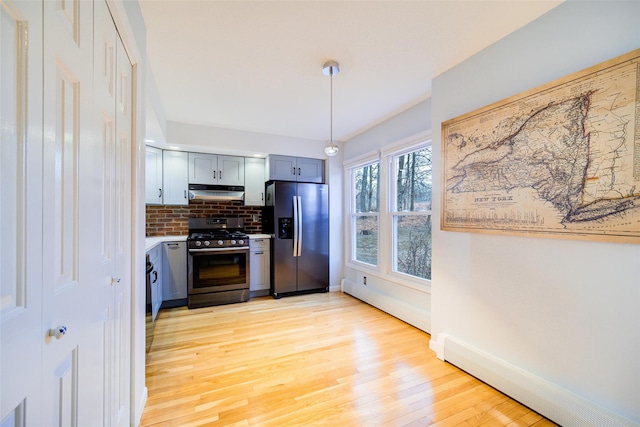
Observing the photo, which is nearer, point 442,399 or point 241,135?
point 442,399

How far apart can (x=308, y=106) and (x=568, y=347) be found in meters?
3.01

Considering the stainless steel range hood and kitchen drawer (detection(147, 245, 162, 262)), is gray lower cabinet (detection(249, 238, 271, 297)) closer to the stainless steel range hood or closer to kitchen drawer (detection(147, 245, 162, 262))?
the stainless steel range hood

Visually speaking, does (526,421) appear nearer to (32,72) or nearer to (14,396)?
(14,396)

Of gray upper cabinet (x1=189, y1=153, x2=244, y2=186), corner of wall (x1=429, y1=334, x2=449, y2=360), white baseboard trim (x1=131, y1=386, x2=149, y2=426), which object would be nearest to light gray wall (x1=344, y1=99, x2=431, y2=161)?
gray upper cabinet (x1=189, y1=153, x2=244, y2=186)

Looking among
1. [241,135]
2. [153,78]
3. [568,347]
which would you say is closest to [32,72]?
[153,78]

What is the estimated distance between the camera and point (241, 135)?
3879 millimetres

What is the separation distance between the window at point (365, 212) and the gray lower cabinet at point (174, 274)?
8.34ft

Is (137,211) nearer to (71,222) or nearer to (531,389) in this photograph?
(71,222)

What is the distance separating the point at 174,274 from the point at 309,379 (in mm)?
2510

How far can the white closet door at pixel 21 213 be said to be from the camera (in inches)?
21.0

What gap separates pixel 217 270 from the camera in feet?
12.1

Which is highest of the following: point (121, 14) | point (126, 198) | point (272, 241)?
point (121, 14)

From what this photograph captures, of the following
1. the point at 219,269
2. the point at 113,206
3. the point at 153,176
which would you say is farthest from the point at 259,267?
the point at 113,206

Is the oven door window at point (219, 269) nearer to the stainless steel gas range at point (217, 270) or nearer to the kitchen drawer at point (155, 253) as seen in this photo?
the stainless steel gas range at point (217, 270)
